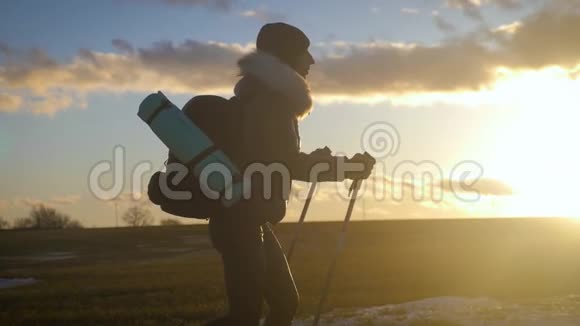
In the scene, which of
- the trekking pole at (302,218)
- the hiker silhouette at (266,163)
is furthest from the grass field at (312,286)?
the hiker silhouette at (266,163)

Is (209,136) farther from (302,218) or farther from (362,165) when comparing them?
(302,218)

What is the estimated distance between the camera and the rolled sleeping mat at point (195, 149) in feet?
17.5

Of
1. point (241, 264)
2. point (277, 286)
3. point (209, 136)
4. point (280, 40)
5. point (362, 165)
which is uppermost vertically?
point (280, 40)

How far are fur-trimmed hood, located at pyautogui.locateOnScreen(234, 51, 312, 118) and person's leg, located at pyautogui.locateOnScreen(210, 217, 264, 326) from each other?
101cm

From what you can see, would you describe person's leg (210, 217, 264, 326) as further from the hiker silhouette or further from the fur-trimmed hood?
the fur-trimmed hood

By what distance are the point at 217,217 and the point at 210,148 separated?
0.52m

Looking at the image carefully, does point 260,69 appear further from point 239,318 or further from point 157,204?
point 239,318

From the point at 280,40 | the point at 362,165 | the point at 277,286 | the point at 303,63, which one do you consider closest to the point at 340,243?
the point at 362,165

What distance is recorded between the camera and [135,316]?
1562 cm

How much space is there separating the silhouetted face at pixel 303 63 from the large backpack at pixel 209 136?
79 cm

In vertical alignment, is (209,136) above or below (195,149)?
above

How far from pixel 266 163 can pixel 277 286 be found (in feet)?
3.44

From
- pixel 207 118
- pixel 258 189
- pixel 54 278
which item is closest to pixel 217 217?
pixel 258 189

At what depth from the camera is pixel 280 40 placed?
5984mm
